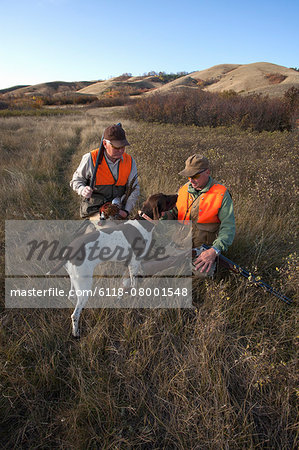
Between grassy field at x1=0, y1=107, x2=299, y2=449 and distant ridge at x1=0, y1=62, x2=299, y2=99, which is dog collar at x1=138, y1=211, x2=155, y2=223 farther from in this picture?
distant ridge at x1=0, y1=62, x2=299, y2=99

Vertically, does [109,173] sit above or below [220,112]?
below

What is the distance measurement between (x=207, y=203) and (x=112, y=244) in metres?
1.15

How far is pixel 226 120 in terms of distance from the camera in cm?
1434

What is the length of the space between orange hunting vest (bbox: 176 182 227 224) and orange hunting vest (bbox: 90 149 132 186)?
0.91m

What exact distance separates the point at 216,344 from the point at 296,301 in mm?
1030

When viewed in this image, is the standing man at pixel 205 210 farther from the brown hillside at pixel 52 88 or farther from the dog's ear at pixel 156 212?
the brown hillside at pixel 52 88

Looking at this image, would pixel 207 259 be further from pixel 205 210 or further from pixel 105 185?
pixel 105 185

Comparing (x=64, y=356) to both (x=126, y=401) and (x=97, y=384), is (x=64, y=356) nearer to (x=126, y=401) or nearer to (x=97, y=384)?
(x=97, y=384)

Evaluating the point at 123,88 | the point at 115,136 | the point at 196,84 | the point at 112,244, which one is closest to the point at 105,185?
the point at 115,136

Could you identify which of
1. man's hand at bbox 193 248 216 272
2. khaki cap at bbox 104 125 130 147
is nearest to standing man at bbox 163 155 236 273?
man's hand at bbox 193 248 216 272

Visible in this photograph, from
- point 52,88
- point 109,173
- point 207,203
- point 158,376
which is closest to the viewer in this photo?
point 158,376

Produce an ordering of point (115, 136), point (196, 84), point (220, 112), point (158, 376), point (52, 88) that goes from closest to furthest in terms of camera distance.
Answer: point (158, 376), point (115, 136), point (220, 112), point (196, 84), point (52, 88)

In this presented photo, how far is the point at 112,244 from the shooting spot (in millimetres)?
2256

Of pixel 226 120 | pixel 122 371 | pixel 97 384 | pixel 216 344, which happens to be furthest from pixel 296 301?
pixel 226 120
